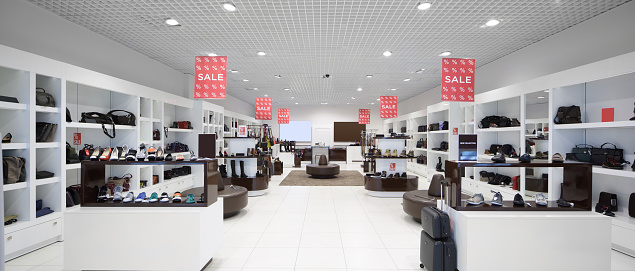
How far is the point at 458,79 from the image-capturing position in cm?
650

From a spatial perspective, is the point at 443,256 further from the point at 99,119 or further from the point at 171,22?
the point at 99,119

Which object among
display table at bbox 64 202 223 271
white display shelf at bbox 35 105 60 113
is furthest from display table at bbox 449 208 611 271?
white display shelf at bbox 35 105 60 113

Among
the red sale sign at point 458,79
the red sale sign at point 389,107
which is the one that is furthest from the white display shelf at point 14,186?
the red sale sign at point 389,107

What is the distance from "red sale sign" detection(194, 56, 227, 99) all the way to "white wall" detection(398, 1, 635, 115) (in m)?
6.90

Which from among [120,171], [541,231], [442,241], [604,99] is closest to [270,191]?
[120,171]

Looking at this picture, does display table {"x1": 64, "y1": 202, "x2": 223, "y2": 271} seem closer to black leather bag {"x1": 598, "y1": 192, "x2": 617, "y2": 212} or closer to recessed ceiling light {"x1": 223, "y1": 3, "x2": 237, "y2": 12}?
recessed ceiling light {"x1": 223, "y1": 3, "x2": 237, "y2": 12}

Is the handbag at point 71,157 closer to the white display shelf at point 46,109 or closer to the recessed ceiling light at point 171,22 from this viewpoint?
the white display shelf at point 46,109

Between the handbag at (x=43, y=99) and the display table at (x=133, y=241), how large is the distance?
6.94 ft

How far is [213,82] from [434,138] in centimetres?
877

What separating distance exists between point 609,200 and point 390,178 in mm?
4345

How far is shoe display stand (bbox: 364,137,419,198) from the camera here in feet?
26.8

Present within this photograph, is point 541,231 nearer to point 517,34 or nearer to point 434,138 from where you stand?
point 517,34

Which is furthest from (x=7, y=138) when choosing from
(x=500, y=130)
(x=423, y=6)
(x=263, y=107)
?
(x=263, y=107)

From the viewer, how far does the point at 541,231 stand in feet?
10.7
